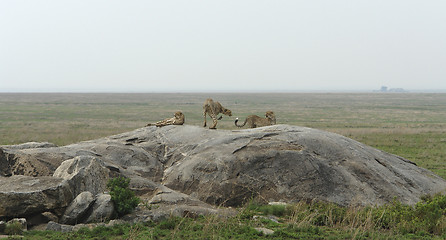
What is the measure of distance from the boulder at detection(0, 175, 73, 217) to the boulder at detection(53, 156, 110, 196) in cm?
52

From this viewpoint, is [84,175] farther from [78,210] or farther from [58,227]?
[58,227]

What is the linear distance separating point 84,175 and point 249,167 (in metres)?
6.15

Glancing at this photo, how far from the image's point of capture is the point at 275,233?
10.2 meters

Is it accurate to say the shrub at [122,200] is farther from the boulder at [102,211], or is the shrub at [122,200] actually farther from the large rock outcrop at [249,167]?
the large rock outcrop at [249,167]

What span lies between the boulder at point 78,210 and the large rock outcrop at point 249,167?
1.31 m

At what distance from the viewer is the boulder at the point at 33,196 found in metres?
→ 10.6

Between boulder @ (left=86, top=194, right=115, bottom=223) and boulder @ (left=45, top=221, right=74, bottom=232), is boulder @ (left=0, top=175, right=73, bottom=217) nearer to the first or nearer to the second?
boulder @ (left=45, top=221, right=74, bottom=232)

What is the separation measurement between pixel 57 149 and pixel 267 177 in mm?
8682

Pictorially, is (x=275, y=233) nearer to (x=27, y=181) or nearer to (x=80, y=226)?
(x=80, y=226)

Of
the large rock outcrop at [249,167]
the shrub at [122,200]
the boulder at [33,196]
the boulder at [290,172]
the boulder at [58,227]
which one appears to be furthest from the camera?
the boulder at [290,172]

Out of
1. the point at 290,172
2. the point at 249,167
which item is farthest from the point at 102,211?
the point at 290,172

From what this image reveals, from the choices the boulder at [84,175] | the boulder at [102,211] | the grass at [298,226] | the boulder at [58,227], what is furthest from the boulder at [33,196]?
the grass at [298,226]

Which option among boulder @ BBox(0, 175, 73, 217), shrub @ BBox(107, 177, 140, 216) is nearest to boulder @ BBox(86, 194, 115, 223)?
shrub @ BBox(107, 177, 140, 216)

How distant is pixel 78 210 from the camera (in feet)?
35.7
